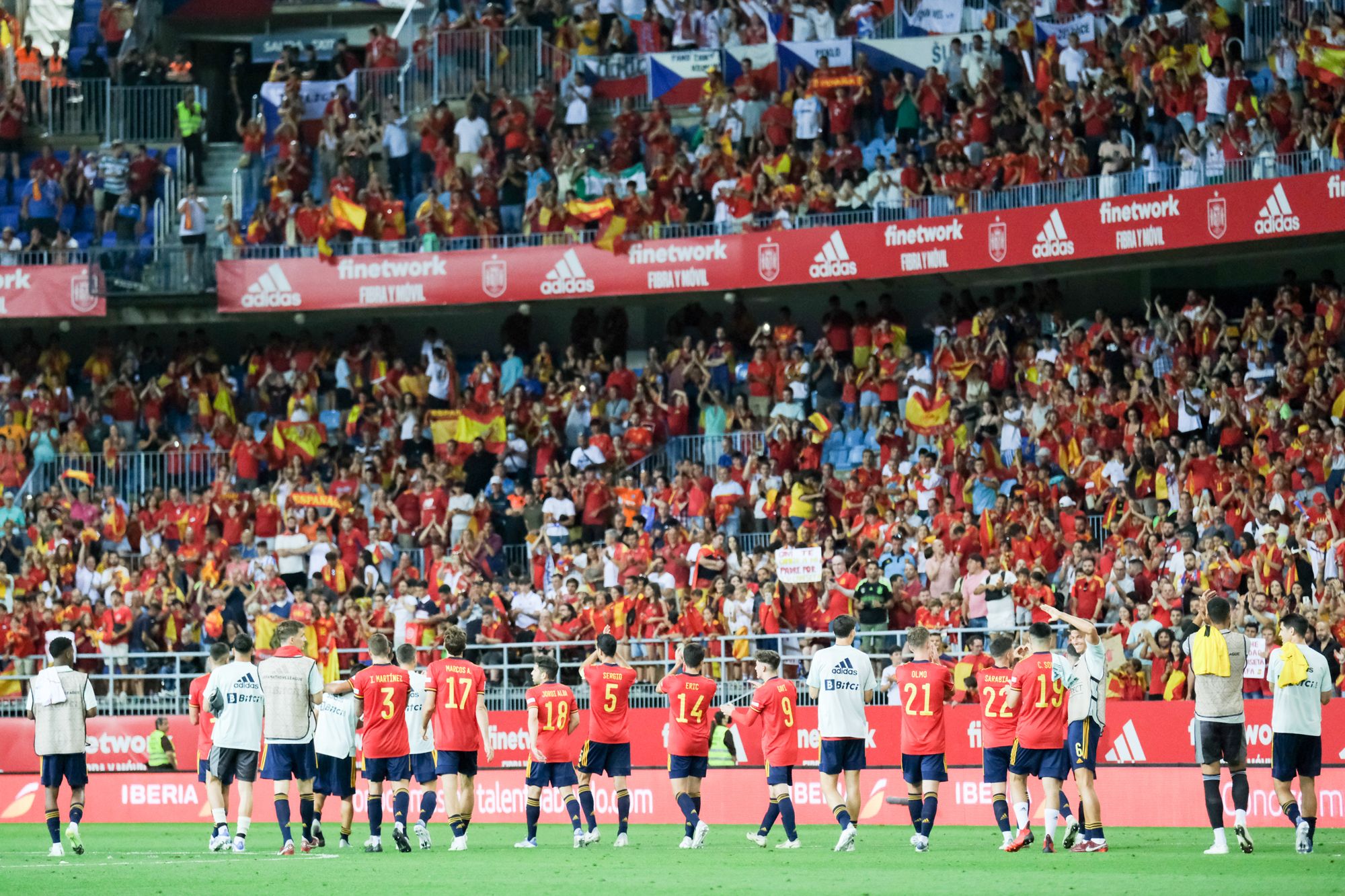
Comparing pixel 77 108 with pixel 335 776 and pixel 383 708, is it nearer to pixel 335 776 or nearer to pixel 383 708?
pixel 335 776

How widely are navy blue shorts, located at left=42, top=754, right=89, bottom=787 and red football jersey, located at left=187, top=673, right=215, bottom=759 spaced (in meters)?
1.18

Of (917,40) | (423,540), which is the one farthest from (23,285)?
(917,40)

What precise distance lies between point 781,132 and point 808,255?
8.98ft

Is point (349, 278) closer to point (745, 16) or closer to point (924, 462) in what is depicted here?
point (745, 16)

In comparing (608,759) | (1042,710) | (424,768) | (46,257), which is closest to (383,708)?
(424,768)

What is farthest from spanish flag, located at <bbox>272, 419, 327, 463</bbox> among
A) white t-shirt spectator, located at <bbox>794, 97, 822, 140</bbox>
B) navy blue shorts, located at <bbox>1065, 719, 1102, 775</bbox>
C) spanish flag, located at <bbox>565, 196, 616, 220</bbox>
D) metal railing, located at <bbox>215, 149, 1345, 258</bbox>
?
Result: navy blue shorts, located at <bbox>1065, 719, 1102, 775</bbox>

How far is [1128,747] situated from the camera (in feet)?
74.7

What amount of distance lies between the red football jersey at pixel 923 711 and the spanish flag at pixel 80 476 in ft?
66.3

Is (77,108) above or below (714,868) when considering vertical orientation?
above

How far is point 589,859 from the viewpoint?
17328 millimetres

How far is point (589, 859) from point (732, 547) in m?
11.5

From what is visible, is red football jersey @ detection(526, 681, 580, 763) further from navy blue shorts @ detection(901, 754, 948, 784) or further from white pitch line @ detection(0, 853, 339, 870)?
navy blue shorts @ detection(901, 754, 948, 784)

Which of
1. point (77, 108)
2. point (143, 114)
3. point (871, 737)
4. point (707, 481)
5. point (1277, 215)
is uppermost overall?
point (77, 108)

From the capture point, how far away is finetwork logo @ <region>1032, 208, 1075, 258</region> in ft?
99.9
